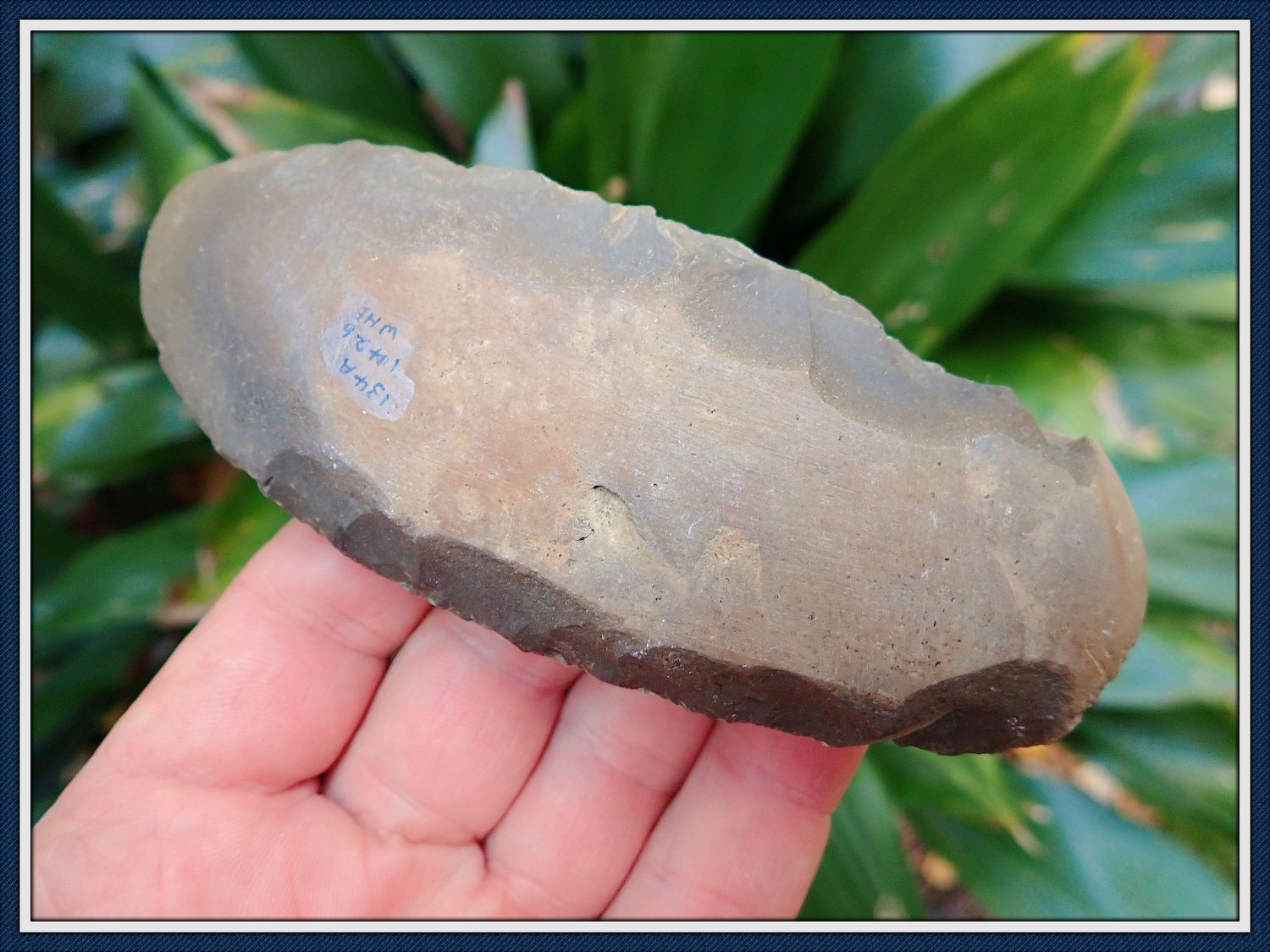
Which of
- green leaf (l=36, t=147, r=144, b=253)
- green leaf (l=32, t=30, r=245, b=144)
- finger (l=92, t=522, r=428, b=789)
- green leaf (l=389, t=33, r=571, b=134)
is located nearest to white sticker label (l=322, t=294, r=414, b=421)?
finger (l=92, t=522, r=428, b=789)

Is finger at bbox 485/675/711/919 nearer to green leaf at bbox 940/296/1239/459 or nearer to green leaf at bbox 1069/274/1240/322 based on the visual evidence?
green leaf at bbox 940/296/1239/459

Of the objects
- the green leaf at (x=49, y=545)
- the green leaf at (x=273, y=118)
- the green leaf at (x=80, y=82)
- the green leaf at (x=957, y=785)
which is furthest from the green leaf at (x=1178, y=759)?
the green leaf at (x=80, y=82)

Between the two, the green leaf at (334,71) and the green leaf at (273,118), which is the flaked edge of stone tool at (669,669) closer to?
the green leaf at (273,118)

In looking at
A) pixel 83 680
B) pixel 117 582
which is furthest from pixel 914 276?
pixel 83 680

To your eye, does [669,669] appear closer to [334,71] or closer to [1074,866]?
[1074,866]

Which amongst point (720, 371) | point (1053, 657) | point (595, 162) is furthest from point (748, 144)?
point (1053, 657)

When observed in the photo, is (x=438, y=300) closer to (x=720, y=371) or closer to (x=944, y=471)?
(x=720, y=371)
